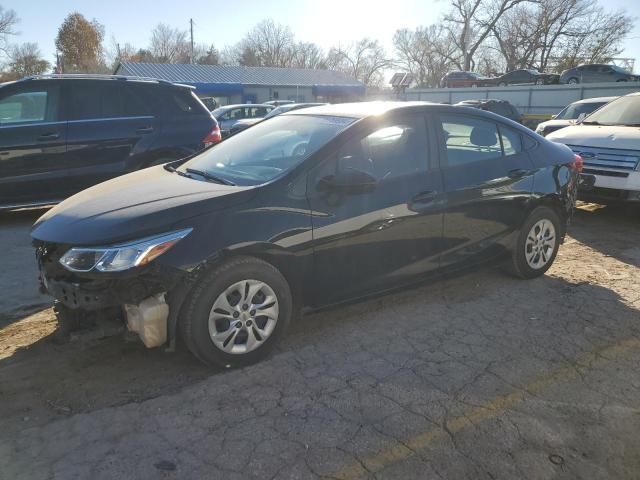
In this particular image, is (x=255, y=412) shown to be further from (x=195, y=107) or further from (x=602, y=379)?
(x=195, y=107)

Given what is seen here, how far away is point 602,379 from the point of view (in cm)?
321

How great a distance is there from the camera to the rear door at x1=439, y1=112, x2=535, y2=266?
4.17 m

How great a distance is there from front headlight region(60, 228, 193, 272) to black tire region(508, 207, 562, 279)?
3.16 metres

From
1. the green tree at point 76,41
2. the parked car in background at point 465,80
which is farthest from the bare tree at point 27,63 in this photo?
the parked car in background at point 465,80

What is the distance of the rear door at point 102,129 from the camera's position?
684cm

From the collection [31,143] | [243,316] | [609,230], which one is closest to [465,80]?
[609,230]

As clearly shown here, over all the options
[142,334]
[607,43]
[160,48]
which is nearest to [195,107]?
[142,334]

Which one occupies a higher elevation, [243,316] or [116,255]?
[116,255]

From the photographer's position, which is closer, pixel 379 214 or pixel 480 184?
pixel 379 214

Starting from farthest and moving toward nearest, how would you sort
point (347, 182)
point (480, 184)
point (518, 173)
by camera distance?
point (518, 173) → point (480, 184) → point (347, 182)

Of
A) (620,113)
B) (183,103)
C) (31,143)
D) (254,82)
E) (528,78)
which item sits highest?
(254,82)

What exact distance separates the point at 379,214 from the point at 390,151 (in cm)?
53

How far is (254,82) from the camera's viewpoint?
4541 centimetres

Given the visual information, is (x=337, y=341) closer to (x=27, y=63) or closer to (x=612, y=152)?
(x=612, y=152)
